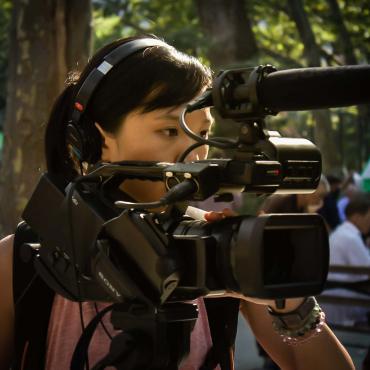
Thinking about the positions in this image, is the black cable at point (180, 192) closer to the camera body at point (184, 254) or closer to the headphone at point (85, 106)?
the camera body at point (184, 254)

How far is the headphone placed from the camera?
1.73 m

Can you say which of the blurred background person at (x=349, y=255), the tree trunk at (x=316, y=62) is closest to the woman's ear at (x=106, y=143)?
the blurred background person at (x=349, y=255)

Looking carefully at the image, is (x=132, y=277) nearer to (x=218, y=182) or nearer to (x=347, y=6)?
(x=218, y=182)

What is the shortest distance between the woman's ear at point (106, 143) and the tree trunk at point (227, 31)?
11508 mm

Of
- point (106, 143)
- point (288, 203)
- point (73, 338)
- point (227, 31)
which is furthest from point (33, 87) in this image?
point (227, 31)

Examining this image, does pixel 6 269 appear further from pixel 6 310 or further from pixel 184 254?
pixel 184 254

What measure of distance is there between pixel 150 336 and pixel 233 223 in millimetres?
269

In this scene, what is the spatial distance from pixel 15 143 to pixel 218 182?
12.7ft

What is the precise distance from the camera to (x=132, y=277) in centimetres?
145

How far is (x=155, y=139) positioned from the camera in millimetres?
1690

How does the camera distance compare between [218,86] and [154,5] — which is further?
[154,5]

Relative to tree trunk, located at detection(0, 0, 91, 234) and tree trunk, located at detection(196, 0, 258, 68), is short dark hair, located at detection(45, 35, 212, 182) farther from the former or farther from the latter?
tree trunk, located at detection(196, 0, 258, 68)

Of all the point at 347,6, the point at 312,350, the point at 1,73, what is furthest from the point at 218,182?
the point at 1,73

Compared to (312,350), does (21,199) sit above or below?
below
